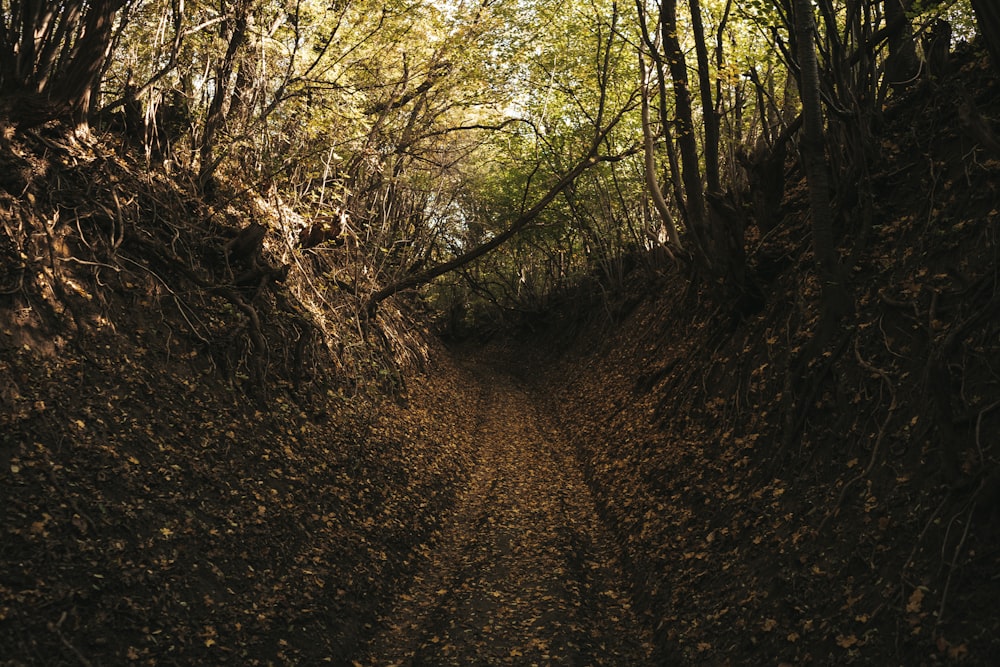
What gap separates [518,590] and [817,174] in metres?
6.03

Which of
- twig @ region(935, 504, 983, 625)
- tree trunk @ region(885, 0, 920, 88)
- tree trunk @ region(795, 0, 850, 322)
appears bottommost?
twig @ region(935, 504, 983, 625)

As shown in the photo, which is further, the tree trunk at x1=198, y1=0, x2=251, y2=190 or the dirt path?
the tree trunk at x1=198, y1=0, x2=251, y2=190

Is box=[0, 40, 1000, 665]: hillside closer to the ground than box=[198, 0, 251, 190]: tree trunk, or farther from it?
closer to the ground

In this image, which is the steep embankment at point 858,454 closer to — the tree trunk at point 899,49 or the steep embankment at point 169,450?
the tree trunk at point 899,49

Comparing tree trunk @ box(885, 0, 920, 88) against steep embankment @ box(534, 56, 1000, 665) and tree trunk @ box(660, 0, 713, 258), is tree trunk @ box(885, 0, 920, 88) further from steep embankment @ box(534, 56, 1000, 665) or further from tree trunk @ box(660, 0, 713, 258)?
tree trunk @ box(660, 0, 713, 258)

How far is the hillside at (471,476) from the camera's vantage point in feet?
16.0

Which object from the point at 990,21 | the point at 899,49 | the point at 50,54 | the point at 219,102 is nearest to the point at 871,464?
the point at 990,21

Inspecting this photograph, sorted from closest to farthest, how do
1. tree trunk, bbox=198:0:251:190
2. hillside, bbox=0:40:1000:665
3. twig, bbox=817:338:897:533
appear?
hillside, bbox=0:40:1000:665 → twig, bbox=817:338:897:533 → tree trunk, bbox=198:0:251:190

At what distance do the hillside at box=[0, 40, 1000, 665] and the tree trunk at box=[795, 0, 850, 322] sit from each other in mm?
277

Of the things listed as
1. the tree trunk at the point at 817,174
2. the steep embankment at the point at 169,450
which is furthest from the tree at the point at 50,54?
the tree trunk at the point at 817,174

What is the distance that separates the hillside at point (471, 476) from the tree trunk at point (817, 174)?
277 millimetres

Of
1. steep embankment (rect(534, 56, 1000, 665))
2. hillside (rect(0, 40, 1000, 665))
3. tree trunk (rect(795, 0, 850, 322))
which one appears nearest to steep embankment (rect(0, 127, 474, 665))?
hillside (rect(0, 40, 1000, 665))

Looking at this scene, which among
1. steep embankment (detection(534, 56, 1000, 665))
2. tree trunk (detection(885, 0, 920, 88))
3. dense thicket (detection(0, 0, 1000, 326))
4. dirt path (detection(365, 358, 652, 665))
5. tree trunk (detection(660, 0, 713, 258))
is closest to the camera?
steep embankment (detection(534, 56, 1000, 665))

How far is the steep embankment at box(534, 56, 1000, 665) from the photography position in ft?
15.1
